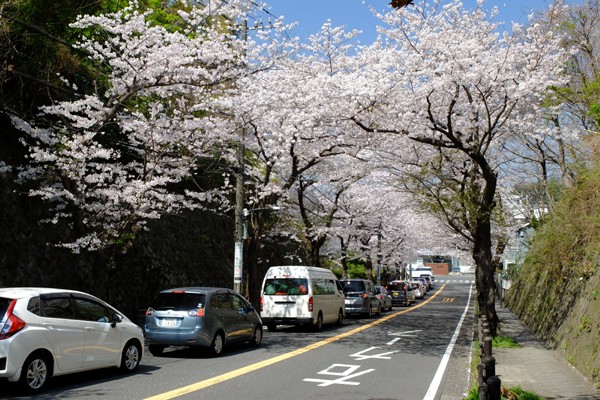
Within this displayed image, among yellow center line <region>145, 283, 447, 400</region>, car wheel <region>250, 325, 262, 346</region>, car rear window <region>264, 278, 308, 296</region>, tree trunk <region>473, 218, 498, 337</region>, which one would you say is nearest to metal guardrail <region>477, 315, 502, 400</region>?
yellow center line <region>145, 283, 447, 400</region>

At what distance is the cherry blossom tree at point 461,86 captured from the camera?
50.5ft

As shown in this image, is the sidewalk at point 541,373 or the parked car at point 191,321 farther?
the parked car at point 191,321

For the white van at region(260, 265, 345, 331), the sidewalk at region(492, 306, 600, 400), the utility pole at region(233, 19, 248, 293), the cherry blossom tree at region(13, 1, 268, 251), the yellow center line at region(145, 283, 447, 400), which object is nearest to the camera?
the yellow center line at region(145, 283, 447, 400)

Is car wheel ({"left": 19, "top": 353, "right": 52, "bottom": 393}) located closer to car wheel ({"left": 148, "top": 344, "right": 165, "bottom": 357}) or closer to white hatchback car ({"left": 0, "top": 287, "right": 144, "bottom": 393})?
white hatchback car ({"left": 0, "top": 287, "right": 144, "bottom": 393})

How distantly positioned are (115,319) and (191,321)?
2581 millimetres

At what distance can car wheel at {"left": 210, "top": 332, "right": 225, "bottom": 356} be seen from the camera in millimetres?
13445

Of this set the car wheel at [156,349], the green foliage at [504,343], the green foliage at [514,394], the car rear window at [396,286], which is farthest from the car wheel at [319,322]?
the car rear window at [396,286]

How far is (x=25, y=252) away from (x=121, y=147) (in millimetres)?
5810

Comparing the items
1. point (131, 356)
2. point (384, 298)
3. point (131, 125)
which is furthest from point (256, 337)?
point (384, 298)

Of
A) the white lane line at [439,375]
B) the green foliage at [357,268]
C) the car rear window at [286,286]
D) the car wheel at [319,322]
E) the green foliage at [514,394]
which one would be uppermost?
the green foliage at [357,268]

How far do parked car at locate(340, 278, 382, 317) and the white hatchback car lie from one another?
17.7 meters

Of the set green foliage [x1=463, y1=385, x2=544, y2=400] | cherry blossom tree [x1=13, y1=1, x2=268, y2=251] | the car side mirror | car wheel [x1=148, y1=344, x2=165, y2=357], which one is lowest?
green foliage [x1=463, y1=385, x2=544, y2=400]

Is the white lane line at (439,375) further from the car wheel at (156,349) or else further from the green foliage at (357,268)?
the green foliage at (357,268)

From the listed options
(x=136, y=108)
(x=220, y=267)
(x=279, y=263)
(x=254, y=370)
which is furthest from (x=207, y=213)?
(x=254, y=370)
